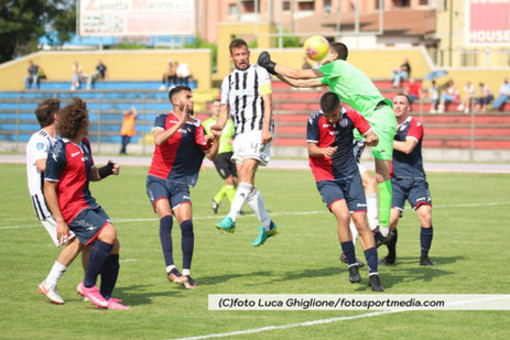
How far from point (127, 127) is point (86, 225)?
3346cm

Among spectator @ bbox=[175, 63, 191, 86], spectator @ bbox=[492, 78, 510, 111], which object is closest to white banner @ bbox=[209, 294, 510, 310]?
spectator @ bbox=[492, 78, 510, 111]

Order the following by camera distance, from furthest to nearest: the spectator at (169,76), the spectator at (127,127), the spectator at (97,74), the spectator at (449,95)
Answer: the spectator at (97,74) → the spectator at (169,76) → the spectator at (127,127) → the spectator at (449,95)

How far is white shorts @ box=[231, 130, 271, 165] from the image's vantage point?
11.4 m

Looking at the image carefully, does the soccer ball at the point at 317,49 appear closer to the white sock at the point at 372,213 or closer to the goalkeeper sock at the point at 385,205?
the goalkeeper sock at the point at 385,205

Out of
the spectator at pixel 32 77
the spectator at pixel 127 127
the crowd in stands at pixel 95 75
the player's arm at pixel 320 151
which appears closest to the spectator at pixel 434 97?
the crowd in stands at pixel 95 75

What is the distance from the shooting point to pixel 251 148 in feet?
37.6

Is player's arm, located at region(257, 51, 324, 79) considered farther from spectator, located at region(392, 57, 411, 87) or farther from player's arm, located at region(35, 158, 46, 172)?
spectator, located at region(392, 57, 411, 87)

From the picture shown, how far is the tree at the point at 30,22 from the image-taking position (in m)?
65.1

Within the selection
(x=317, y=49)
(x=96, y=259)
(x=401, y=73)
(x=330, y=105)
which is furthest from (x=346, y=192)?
(x=401, y=73)

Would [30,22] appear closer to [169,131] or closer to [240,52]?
[240,52]

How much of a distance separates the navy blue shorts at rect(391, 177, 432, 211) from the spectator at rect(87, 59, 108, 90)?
37.8 metres

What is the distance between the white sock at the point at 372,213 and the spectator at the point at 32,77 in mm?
40647

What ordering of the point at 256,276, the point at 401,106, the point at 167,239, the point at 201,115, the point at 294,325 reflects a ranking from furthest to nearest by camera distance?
the point at 201,115, the point at 401,106, the point at 256,276, the point at 167,239, the point at 294,325

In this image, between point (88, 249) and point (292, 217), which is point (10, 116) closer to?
point (292, 217)
